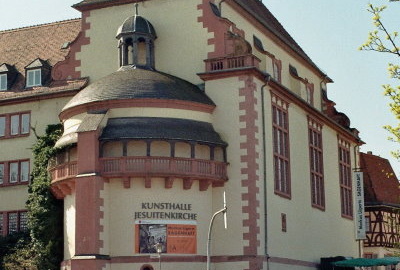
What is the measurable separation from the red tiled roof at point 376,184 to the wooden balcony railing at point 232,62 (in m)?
28.3

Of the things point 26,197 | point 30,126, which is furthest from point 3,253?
point 30,126

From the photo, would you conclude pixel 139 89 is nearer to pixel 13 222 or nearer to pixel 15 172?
pixel 15 172

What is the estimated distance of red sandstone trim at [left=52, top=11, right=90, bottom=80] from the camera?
170ft

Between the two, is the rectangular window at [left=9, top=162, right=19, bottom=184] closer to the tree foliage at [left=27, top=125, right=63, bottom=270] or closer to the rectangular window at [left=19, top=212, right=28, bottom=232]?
the rectangular window at [left=19, top=212, right=28, bottom=232]

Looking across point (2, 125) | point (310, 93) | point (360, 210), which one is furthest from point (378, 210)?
point (2, 125)

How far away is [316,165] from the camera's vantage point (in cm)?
5697

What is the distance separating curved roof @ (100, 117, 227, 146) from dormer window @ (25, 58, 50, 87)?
1121 cm

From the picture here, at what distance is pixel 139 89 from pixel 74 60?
26.5ft

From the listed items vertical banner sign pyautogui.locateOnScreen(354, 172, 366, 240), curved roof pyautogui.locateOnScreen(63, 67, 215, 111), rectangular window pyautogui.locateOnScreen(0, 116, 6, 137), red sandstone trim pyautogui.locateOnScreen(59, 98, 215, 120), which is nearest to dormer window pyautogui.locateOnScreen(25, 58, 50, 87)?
rectangular window pyautogui.locateOnScreen(0, 116, 6, 137)

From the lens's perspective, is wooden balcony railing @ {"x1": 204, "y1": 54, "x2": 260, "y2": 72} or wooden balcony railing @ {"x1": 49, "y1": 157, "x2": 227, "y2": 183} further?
wooden balcony railing @ {"x1": 204, "y1": 54, "x2": 260, "y2": 72}

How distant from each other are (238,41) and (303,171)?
10.1m

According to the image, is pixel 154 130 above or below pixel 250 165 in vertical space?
above

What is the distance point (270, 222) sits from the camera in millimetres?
47000

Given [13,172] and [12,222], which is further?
[13,172]
